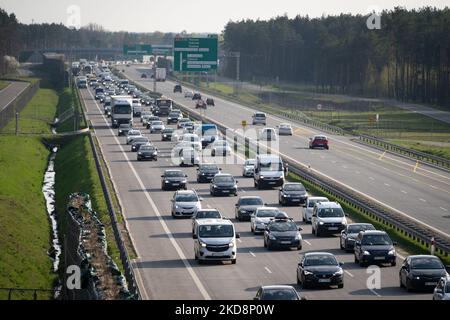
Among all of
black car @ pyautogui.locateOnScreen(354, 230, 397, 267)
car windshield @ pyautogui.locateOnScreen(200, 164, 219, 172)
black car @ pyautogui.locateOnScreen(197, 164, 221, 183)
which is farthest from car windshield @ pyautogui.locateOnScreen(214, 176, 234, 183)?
black car @ pyautogui.locateOnScreen(354, 230, 397, 267)

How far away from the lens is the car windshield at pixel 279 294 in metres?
30.6

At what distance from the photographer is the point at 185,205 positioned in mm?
57781

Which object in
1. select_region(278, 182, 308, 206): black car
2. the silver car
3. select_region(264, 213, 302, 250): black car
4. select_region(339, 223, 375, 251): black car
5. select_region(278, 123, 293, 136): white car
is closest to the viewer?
select_region(339, 223, 375, 251): black car

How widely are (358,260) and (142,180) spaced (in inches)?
1337

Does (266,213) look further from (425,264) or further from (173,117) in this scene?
(173,117)

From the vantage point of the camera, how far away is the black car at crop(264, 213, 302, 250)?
47.2 meters

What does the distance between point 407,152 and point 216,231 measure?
2208 inches

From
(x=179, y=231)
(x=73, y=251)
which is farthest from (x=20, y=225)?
(x=73, y=251)

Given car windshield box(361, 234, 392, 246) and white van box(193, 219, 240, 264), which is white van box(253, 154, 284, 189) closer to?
white van box(193, 219, 240, 264)

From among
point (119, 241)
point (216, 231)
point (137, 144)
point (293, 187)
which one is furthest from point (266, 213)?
point (137, 144)

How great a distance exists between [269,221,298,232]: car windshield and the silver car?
32.9 ft

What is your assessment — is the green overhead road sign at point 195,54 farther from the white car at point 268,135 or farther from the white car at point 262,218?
the white car at point 262,218

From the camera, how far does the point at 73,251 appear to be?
47.2 m

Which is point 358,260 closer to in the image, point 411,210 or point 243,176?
point 411,210
